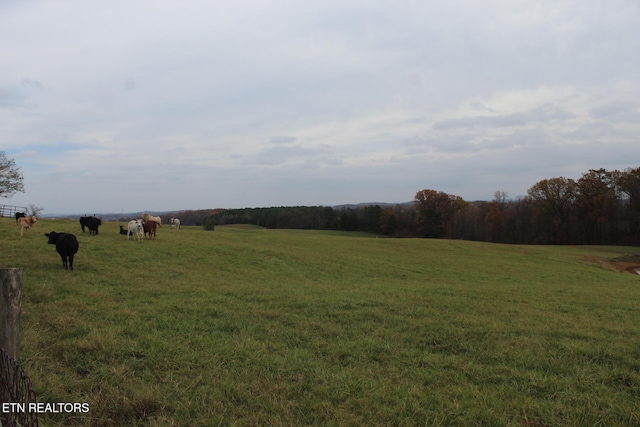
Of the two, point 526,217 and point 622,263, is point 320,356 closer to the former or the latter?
point 622,263

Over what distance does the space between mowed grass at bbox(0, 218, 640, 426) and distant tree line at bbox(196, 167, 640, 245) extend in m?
34.2

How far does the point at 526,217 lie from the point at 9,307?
250ft

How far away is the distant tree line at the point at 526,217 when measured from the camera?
58.6 metres

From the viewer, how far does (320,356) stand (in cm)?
523

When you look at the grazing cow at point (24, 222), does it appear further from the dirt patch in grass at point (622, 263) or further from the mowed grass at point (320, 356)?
the dirt patch in grass at point (622, 263)

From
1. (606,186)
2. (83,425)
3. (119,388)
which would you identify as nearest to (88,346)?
(119,388)

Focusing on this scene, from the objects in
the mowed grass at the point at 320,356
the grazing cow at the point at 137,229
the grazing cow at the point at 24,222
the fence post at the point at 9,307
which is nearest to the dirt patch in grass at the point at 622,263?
the mowed grass at the point at 320,356

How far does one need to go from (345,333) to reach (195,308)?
314 centimetres

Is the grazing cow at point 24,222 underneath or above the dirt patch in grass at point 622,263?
above

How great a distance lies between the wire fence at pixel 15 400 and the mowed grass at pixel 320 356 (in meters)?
0.48

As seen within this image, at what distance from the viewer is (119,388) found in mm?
3926

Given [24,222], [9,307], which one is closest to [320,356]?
[9,307]

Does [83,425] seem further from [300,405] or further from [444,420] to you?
[444,420]

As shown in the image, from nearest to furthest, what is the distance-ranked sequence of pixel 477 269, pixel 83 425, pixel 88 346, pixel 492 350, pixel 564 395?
→ pixel 83 425, pixel 564 395, pixel 88 346, pixel 492 350, pixel 477 269
